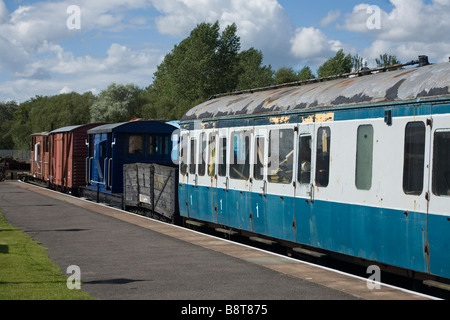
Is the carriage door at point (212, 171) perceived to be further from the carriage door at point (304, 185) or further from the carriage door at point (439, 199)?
the carriage door at point (439, 199)

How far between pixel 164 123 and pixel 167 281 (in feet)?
52.6

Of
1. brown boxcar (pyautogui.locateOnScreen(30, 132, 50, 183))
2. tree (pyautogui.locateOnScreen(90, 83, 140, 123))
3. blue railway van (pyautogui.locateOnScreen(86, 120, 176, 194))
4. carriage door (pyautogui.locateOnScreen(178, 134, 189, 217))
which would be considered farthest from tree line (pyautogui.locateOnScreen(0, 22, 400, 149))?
carriage door (pyautogui.locateOnScreen(178, 134, 189, 217))

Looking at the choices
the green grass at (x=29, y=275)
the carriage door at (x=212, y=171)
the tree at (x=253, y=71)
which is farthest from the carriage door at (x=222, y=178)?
the tree at (x=253, y=71)

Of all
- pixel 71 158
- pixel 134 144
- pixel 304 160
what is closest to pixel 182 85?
pixel 71 158

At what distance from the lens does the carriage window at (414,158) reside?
8.91 metres

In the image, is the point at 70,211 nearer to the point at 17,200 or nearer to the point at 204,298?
the point at 17,200

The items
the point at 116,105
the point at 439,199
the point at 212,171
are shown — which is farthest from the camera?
the point at 116,105

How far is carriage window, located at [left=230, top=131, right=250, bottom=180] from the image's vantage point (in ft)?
46.2

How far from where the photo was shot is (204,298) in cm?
860

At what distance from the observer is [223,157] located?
1523 centimetres

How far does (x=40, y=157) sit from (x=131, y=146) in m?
17.0

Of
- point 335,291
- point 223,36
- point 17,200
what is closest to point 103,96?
point 223,36

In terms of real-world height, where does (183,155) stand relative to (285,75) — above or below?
below

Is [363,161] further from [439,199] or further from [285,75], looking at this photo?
[285,75]
